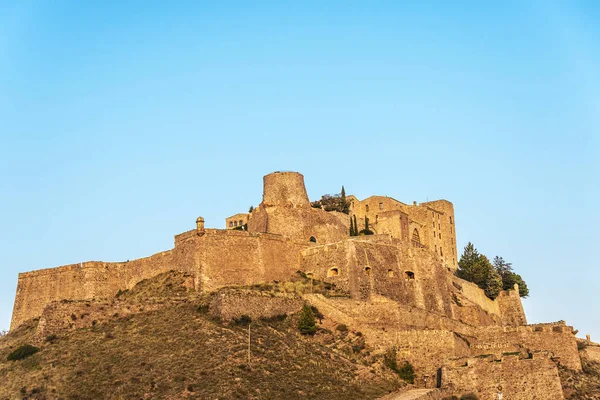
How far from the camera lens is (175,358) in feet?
156

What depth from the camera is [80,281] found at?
64.1 m

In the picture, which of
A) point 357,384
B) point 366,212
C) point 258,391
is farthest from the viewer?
point 366,212

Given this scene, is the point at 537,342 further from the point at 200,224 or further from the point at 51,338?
the point at 51,338

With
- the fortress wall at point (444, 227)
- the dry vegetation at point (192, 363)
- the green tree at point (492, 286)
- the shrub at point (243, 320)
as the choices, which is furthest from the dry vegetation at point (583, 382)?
the fortress wall at point (444, 227)

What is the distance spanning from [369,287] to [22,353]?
72.0 ft

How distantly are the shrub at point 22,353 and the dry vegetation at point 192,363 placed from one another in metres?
0.33

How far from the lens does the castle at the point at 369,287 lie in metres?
45.7

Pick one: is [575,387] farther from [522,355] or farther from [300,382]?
[300,382]

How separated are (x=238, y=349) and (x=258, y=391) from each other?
4.66m

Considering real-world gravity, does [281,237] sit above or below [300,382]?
above

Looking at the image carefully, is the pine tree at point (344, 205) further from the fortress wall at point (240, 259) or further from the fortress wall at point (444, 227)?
the fortress wall at point (240, 259)

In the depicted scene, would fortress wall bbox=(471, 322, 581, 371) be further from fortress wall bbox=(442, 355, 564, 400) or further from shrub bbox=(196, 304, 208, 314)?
shrub bbox=(196, 304, 208, 314)

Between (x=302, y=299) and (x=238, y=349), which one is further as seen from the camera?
(x=302, y=299)

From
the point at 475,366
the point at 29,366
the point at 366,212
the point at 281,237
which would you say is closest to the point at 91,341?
the point at 29,366
